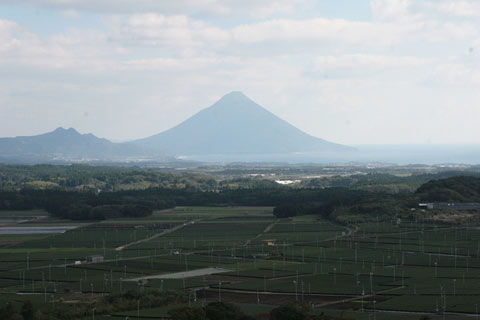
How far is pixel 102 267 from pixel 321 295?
2037 centimetres

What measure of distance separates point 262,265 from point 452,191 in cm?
5112

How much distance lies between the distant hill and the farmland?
53.2ft

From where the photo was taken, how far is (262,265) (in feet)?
197

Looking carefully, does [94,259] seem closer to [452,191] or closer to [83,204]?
[83,204]

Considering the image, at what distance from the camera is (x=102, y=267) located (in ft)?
198

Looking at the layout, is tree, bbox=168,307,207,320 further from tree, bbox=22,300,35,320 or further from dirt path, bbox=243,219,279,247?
dirt path, bbox=243,219,279,247

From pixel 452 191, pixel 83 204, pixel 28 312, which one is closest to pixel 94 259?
pixel 28 312

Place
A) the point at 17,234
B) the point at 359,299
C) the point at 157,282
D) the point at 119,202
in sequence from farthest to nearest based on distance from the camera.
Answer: the point at 119,202 < the point at 17,234 < the point at 157,282 < the point at 359,299

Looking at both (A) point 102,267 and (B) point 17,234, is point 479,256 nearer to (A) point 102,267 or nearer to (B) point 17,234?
(A) point 102,267

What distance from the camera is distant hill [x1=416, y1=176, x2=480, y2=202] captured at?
101 metres

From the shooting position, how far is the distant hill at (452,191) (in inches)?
3981

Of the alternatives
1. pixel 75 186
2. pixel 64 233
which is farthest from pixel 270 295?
pixel 75 186

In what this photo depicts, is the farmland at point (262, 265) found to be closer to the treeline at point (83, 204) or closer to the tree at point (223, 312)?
the tree at point (223, 312)

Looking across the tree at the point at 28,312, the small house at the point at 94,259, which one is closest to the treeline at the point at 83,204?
the small house at the point at 94,259
